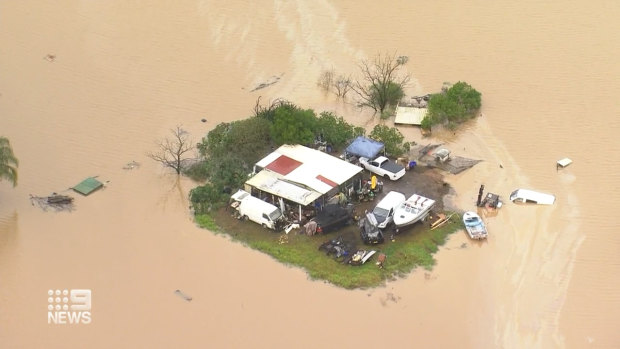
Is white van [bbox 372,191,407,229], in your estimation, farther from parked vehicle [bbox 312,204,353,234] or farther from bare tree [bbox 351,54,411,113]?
bare tree [bbox 351,54,411,113]

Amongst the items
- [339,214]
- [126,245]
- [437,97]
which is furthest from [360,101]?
[126,245]

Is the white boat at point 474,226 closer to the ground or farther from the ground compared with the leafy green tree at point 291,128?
closer to the ground

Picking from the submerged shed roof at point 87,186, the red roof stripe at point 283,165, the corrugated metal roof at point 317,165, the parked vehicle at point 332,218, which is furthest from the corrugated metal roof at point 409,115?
the submerged shed roof at point 87,186

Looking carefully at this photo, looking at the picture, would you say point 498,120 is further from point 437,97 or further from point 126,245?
point 126,245

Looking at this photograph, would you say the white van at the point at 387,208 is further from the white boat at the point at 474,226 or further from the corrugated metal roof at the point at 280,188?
the white boat at the point at 474,226

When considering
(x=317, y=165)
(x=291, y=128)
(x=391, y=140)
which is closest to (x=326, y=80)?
(x=391, y=140)

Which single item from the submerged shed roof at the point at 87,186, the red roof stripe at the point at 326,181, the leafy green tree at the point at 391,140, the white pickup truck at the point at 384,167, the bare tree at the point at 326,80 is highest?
the bare tree at the point at 326,80
